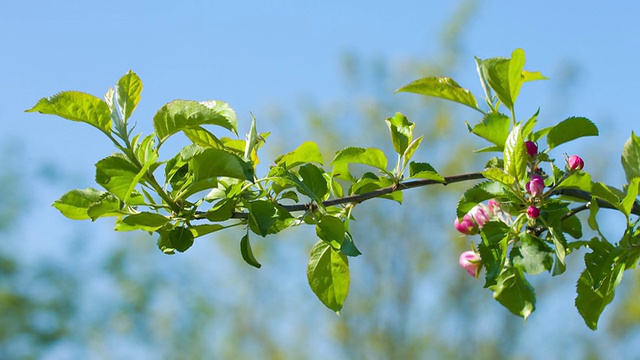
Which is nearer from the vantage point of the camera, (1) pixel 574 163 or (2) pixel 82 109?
(2) pixel 82 109

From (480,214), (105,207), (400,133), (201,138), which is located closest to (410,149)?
(400,133)

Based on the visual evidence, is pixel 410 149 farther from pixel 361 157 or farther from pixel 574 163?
pixel 574 163

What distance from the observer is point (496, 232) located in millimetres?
831

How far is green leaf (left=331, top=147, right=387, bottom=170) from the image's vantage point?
2.67 ft

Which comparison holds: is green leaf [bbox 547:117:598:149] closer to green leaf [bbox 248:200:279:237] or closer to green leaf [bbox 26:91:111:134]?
green leaf [bbox 248:200:279:237]

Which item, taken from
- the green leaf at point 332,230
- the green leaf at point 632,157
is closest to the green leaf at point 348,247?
the green leaf at point 332,230

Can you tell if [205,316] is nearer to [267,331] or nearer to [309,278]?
[267,331]

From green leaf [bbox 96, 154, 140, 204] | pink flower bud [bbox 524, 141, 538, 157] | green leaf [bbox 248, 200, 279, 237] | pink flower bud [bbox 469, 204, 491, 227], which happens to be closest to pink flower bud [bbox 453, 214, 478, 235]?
pink flower bud [bbox 469, 204, 491, 227]

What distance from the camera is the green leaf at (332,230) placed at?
2.49 feet

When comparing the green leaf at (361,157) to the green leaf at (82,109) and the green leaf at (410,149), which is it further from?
the green leaf at (82,109)

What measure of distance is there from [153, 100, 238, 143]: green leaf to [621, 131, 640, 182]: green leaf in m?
0.50

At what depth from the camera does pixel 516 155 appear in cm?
79

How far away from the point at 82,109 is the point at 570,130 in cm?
53

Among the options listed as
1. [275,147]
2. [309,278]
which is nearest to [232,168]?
[309,278]
